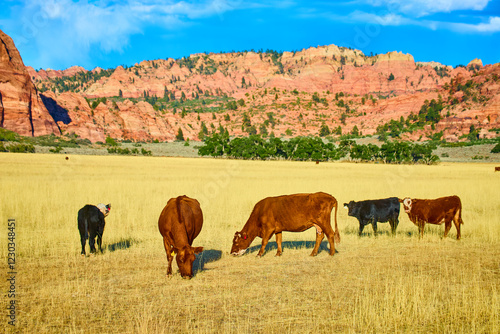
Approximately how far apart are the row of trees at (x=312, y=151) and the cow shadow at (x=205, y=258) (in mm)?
72079

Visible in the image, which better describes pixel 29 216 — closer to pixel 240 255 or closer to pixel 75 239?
pixel 75 239

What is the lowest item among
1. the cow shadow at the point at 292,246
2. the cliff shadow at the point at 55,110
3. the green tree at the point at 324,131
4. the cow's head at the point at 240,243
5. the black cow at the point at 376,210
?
the cow shadow at the point at 292,246

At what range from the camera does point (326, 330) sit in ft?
18.1

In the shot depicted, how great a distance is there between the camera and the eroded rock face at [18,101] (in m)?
118

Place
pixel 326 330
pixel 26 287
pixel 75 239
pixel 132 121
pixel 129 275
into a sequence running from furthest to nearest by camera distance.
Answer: pixel 132 121 → pixel 75 239 → pixel 129 275 → pixel 26 287 → pixel 326 330

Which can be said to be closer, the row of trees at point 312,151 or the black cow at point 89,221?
the black cow at point 89,221

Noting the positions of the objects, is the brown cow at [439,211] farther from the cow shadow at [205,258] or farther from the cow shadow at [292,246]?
the cow shadow at [205,258]

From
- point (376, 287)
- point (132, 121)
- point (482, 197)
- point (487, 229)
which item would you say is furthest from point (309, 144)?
point (132, 121)

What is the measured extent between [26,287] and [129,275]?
194 cm

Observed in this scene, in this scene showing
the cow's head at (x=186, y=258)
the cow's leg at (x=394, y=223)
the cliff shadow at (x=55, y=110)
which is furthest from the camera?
the cliff shadow at (x=55, y=110)

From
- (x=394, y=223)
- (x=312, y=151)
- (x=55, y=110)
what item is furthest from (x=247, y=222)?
(x=55, y=110)

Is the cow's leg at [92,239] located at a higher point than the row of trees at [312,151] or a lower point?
lower

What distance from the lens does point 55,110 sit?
141500mm

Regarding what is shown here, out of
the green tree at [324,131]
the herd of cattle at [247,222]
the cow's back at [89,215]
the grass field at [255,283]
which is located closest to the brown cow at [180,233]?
the herd of cattle at [247,222]
